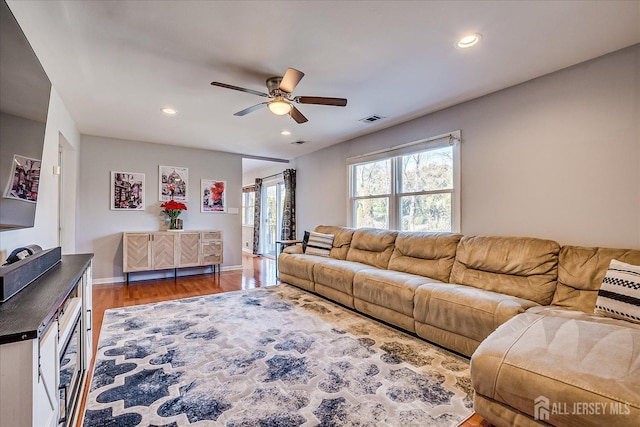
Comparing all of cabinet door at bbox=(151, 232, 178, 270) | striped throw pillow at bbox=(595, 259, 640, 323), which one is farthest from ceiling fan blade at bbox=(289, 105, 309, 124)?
cabinet door at bbox=(151, 232, 178, 270)

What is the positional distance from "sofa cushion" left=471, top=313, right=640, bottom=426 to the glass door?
6.34 metres

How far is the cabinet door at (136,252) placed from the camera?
15.8 feet

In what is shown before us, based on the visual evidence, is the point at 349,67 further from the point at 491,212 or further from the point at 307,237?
the point at 307,237

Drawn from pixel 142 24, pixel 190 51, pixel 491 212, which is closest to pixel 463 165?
pixel 491 212

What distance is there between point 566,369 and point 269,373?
68.0 inches

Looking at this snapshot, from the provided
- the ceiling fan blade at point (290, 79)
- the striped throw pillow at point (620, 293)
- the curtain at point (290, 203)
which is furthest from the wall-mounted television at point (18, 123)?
the curtain at point (290, 203)

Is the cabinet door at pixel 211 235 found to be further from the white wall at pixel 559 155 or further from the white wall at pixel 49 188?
the white wall at pixel 559 155

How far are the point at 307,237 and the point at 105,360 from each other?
318 cm

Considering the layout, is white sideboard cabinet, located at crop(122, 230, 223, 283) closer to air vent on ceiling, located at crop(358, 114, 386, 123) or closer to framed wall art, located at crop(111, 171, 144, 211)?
framed wall art, located at crop(111, 171, 144, 211)

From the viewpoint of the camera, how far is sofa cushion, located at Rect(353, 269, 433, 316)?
9.29ft

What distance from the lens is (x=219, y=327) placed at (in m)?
3.00

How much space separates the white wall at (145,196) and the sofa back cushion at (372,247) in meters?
2.87

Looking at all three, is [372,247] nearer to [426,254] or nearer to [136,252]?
[426,254]

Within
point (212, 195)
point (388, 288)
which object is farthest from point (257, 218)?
point (388, 288)
